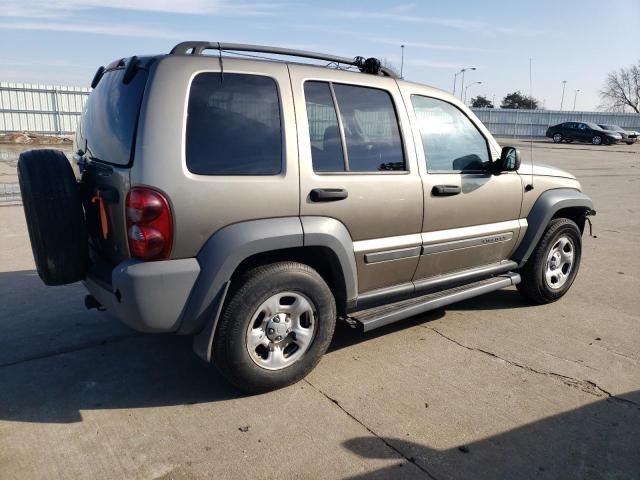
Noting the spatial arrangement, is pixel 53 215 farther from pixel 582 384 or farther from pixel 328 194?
pixel 582 384

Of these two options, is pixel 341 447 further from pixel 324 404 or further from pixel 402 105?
pixel 402 105

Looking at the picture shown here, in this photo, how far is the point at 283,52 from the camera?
3.62m

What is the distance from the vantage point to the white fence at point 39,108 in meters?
22.2

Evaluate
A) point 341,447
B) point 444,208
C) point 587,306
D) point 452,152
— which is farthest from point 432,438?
point 587,306

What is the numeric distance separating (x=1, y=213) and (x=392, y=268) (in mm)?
7227

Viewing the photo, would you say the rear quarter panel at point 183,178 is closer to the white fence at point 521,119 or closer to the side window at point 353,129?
the side window at point 353,129

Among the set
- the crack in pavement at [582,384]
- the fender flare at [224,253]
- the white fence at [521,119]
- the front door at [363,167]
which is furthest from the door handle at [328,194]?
the white fence at [521,119]

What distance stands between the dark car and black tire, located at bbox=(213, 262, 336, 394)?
38.7 metres

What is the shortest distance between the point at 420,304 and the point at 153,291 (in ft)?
6.55

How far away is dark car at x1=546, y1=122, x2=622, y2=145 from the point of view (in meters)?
36.5

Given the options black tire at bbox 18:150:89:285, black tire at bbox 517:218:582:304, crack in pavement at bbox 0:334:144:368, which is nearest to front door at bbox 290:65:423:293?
black tire at bbox 18:150:89:285

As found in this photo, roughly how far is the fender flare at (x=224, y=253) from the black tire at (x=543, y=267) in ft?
8.28

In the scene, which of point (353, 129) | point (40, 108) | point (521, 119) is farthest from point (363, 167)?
point (521, 119)

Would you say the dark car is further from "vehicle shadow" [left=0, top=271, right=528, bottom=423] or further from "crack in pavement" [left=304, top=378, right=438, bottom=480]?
"crack in pavement" [left=304, top=378, right=438, bottom=480]
